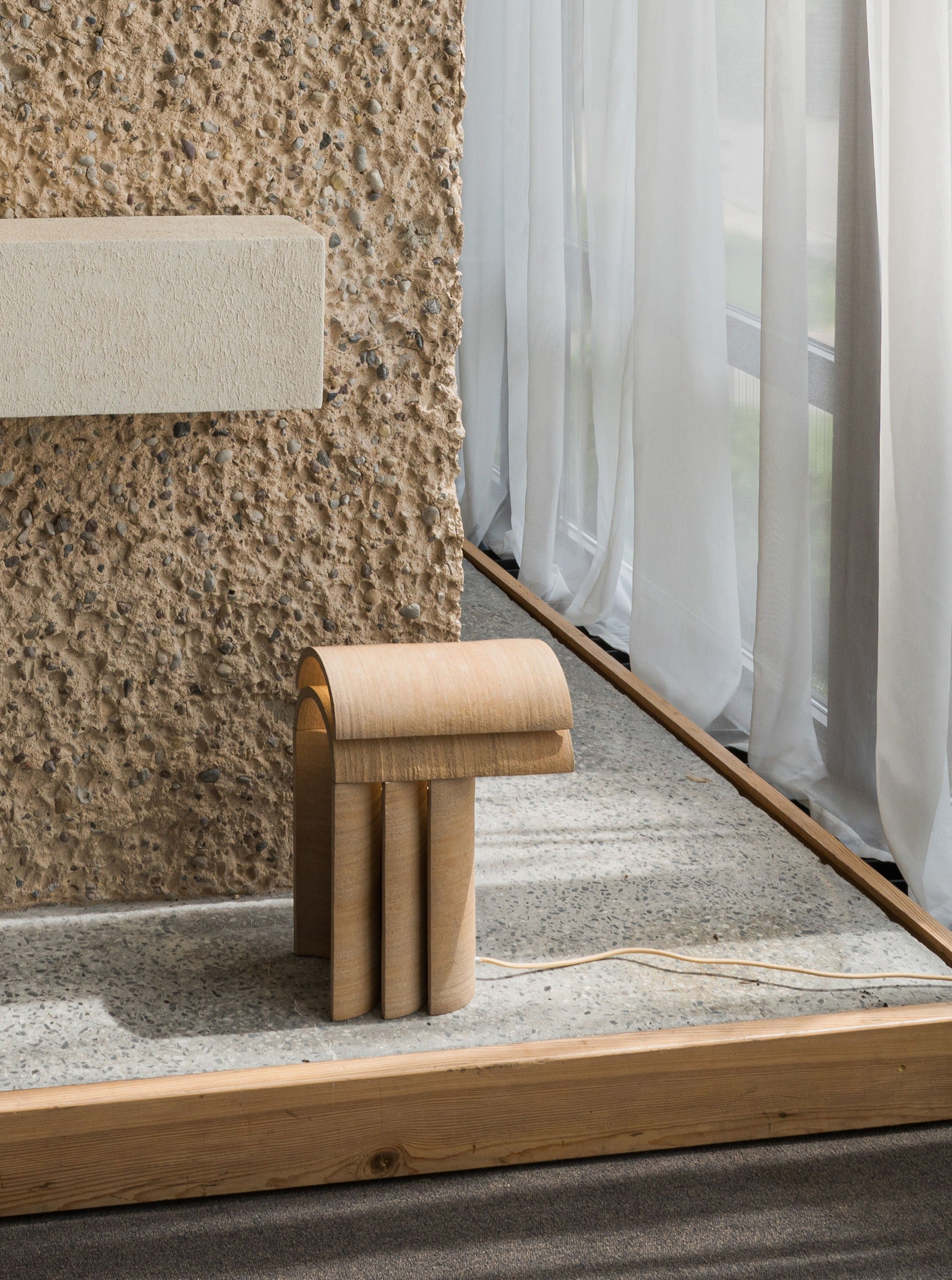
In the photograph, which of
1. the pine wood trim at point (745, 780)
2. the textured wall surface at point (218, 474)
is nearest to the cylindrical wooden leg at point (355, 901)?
the textured wall surface at point (218, 474)

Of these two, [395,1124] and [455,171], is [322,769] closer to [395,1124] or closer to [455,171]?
[395,1124]

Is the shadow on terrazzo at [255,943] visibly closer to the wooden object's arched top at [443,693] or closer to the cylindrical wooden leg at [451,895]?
the cylindrical wooden leg at [451,895]

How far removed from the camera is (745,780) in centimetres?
227

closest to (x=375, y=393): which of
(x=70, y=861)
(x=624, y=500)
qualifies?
(x=70, y=861)

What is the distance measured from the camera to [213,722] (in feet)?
5.88

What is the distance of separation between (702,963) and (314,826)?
0.51m

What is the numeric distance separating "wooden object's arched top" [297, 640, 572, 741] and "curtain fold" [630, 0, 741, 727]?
111cm

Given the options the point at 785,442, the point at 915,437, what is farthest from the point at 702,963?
the point at 785,442

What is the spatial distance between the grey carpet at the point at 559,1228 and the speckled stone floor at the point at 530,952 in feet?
0.49

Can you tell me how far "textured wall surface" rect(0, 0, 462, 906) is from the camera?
5.29 ft

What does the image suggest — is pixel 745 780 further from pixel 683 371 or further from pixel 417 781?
pixel 417 781

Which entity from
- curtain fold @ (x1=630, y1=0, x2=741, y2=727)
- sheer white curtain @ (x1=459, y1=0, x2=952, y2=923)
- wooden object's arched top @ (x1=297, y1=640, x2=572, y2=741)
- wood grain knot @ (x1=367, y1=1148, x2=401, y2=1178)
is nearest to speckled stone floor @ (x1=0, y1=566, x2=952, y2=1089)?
wood grain knot @ (x1=367, y1=1148, x2=401, y2=1178)

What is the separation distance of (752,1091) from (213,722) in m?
0.80

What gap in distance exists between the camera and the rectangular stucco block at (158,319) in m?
1.38
